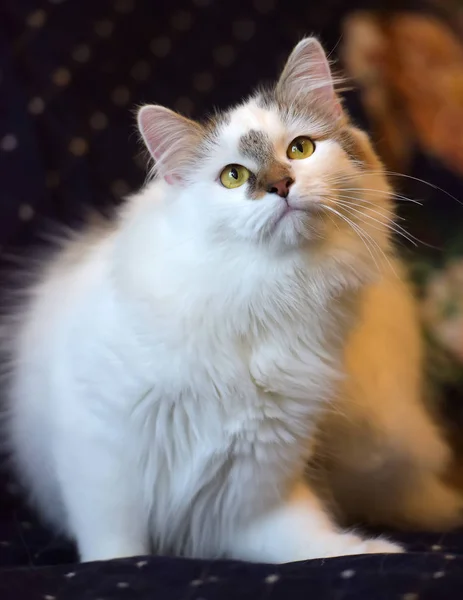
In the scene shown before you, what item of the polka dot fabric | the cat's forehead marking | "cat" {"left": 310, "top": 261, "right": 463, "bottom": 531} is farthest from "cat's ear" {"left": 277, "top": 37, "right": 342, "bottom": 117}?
the polka dot fabric

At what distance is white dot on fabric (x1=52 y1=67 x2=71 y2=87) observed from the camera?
62.1 inches

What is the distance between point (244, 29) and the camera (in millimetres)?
1754

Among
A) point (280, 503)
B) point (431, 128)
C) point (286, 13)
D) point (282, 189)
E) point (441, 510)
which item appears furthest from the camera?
point (286, 13)

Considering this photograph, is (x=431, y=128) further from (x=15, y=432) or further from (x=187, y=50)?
(x=15, y=432)

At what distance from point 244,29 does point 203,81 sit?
176mm

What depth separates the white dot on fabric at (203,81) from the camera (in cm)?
170

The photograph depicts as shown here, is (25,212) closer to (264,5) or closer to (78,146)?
(78,146)

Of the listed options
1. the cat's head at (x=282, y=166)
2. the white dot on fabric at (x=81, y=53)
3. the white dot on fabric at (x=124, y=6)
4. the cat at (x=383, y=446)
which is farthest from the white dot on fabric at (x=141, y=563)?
the white dot on fabric at (x=124, y=6)

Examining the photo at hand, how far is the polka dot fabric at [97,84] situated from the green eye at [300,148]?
23.1 inches

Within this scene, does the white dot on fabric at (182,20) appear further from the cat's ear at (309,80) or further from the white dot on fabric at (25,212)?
the cat's ear at (309,80)

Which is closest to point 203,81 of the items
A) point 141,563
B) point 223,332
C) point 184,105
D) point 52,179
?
point 184,105

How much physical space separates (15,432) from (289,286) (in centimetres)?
62

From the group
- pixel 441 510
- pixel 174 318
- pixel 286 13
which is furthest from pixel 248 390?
pixel 286 13

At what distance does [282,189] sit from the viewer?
936 mm
